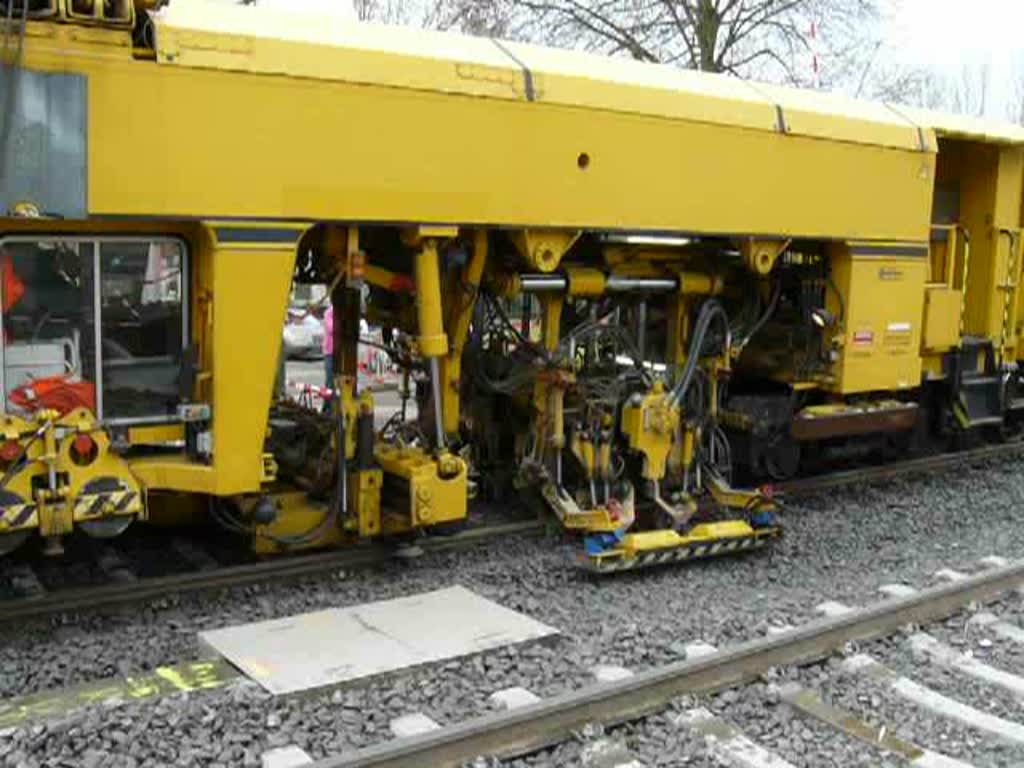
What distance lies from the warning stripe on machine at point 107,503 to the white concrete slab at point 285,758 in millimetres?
1767

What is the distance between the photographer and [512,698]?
4.97m

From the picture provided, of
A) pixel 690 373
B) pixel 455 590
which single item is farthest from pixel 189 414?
pixel 690 373

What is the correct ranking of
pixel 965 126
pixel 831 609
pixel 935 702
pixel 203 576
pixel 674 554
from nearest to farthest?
pixel 935 702, pixel 203 576, pixel 831 609, pixel 674 554, pixel 965 126

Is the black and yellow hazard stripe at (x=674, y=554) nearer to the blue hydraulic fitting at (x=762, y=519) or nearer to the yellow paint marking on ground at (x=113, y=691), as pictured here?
the blue hydraulic fitting at (x=762, y=519)

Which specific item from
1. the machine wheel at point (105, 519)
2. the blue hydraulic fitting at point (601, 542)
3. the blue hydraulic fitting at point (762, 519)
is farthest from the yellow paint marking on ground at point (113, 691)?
the blue hydraulic fitting at point (762, 519)

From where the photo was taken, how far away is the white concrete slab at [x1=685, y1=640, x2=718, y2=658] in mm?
5566

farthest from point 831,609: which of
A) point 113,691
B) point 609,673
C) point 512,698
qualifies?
point 113,691

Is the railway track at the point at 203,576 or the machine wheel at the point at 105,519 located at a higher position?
the machine wheel at the point at 105,519

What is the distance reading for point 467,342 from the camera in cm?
810

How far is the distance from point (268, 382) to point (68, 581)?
1.67m

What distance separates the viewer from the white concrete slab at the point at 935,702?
16.3 ft

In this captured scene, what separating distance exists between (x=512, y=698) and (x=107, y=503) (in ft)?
7.26

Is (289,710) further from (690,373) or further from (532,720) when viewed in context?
(690,373)

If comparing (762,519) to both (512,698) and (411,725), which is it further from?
(411,725)
